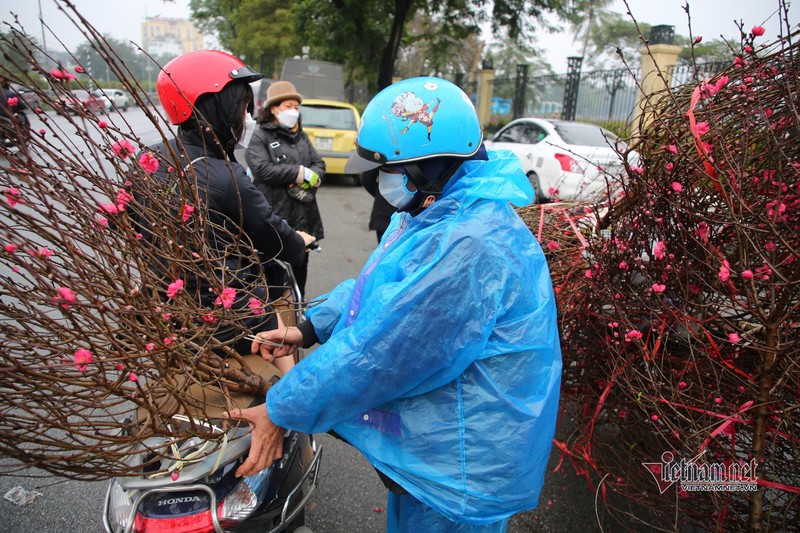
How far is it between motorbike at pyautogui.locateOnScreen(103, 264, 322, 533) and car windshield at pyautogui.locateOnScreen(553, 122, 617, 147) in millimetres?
9005

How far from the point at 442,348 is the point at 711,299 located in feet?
3.90

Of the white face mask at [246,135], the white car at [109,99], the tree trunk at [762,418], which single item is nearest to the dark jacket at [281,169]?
the white face mask at [246,135]

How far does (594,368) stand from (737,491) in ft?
2.55

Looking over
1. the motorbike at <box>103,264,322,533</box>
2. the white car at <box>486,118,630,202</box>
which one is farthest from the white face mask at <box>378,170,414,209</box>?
the white car at <box>486,118,630,202</box>

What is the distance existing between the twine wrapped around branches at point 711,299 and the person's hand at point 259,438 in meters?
1.29

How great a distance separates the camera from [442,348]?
1407 mm

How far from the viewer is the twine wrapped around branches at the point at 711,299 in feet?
5.49

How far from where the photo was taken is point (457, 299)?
1403 millimetres

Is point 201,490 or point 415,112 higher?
point 415,112

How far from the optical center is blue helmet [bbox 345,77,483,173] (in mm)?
1645

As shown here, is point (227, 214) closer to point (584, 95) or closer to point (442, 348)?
point (442, 348)

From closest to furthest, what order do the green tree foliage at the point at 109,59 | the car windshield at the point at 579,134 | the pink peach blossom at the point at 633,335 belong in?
the green tree foliage at the point at 109,59 < the pink peach blossom at the point at 633,335 < the car windshield at the point at 579,134

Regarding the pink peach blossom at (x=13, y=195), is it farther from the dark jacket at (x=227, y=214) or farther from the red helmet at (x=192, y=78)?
the red helmet at (x=192, y=78)

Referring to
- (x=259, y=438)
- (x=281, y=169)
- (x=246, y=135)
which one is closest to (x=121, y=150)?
(x=259, y=438)
